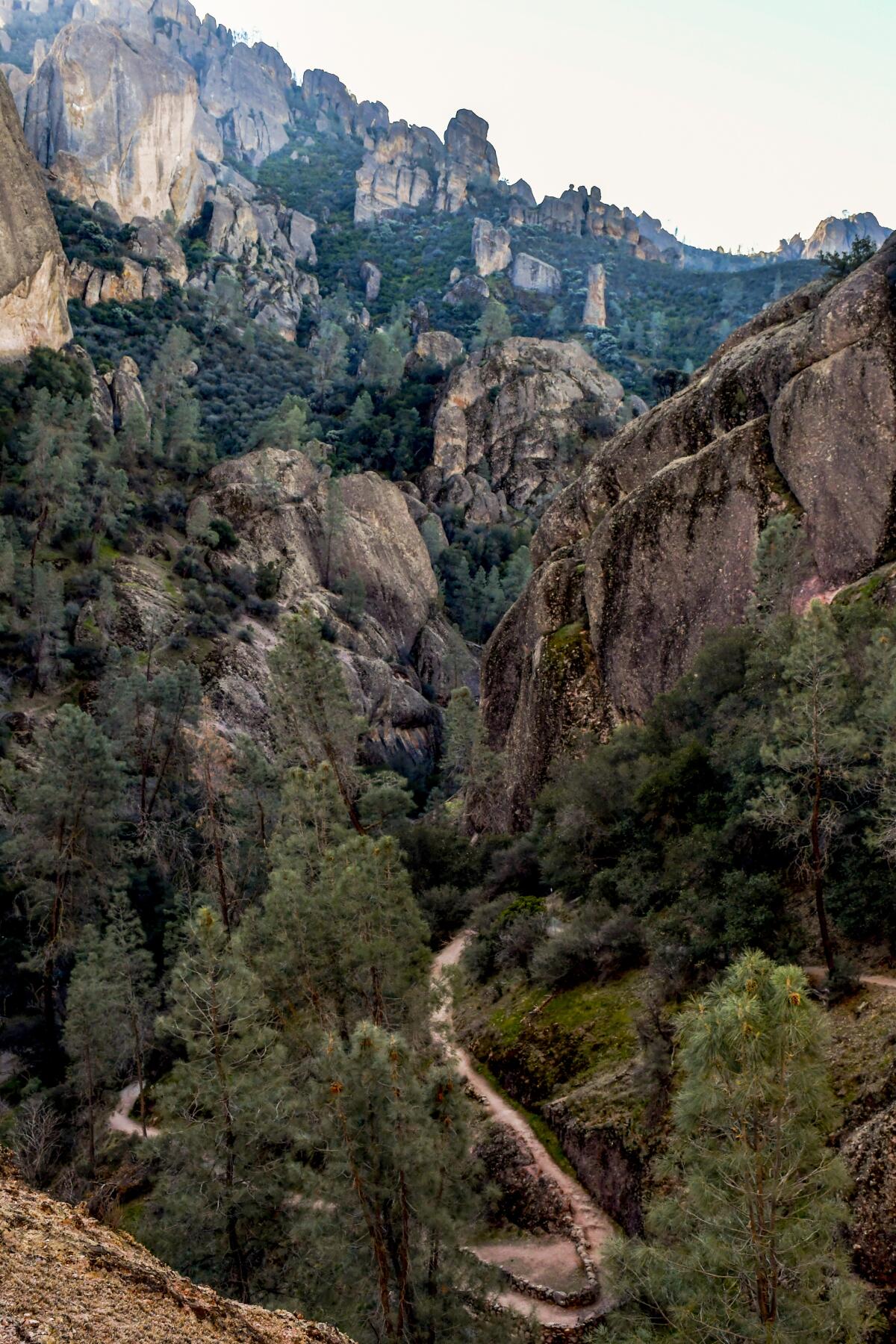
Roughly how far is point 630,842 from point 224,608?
35830mm

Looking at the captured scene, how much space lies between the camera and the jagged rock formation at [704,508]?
2630 cm

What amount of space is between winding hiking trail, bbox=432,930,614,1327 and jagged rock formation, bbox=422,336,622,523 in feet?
226

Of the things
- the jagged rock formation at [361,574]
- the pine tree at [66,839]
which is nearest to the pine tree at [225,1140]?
the pine tree at [66,839]

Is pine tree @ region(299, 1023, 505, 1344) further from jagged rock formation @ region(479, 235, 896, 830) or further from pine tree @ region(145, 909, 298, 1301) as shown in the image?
jagged rock formation @ region(479, 235, 896, 830)

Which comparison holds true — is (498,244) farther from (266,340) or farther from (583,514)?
(583,514)

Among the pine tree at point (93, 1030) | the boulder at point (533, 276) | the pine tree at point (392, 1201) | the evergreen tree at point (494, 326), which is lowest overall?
the pine tree at point (93, 1030)

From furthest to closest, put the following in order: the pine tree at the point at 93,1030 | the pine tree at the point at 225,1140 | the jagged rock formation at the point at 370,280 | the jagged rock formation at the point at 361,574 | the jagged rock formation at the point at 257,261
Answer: the jagged rock formation at the point at 370,280 → the jagged rock formation at the point at 257,261 → the jagged rock formation at the point at 361,574 → the pine tree at the point at 93,1030 → the pine tree at the point at 225,1140

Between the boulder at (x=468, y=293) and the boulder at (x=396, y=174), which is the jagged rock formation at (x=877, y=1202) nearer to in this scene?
the boulder at (x=468, y=293)

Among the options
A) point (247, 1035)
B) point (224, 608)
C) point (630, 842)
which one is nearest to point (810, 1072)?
point (247, 1035)

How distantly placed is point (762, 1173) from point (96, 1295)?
25.0 feet

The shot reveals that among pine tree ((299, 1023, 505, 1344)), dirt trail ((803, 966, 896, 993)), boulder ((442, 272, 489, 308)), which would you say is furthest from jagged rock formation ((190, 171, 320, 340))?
pine tree ((299, 1023, 505, 1344))

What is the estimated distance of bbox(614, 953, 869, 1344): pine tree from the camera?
26.7 ft

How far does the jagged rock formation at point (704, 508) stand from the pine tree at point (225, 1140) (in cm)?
2033

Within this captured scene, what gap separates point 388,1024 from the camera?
55.8 ft
